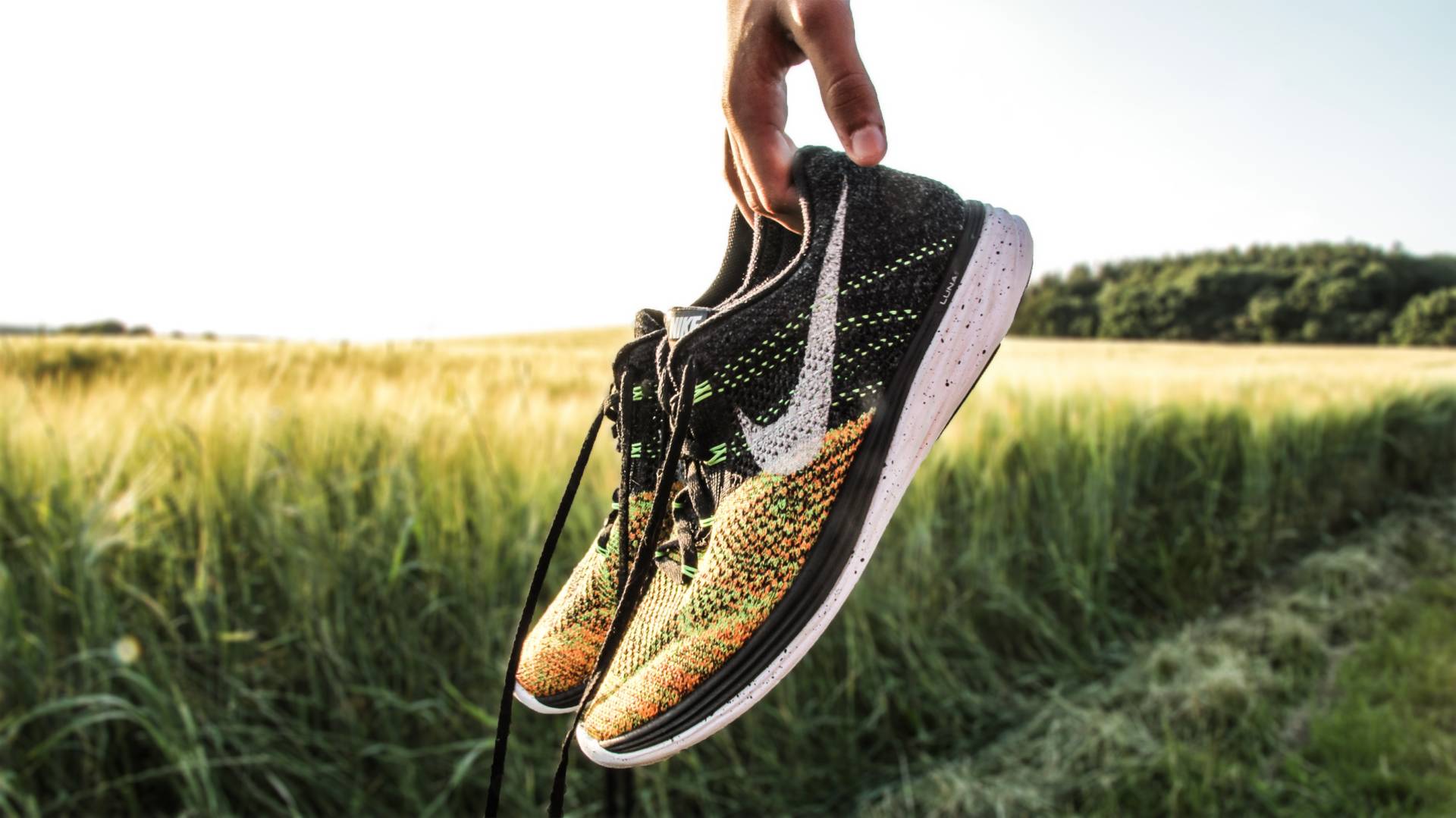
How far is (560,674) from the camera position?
74 centimetres

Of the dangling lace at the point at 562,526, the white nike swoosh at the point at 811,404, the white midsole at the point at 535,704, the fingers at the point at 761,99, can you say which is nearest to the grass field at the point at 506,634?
the white midsole at the point at 535,704

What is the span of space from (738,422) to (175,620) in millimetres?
1526

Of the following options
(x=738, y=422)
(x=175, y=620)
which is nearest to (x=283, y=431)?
(x=175, y=620)

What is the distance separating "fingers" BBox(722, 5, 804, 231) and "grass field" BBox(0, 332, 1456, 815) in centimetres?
136

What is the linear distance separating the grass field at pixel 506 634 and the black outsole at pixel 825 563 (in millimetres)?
1149

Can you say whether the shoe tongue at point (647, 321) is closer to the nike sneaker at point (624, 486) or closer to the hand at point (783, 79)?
the nike sneaker at point (624, 486)

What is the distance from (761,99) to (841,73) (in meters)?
0.06

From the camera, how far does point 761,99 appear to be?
0.61m

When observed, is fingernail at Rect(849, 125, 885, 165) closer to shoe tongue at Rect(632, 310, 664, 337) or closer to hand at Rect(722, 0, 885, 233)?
hand at Rect(722, 0, 885, 233)

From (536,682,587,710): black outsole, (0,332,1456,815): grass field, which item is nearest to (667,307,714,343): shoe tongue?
(536,682,587,710): black outsole

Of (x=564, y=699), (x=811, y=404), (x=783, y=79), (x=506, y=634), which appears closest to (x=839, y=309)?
(x=811, y=404)

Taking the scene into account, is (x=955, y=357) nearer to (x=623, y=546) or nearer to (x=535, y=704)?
(x=623, y=546)

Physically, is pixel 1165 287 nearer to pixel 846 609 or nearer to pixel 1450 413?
pixel 1450 413

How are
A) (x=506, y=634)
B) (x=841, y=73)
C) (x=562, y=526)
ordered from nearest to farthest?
(x=841, y=73)
(x=562, y=526)
(x=506, y=634)
